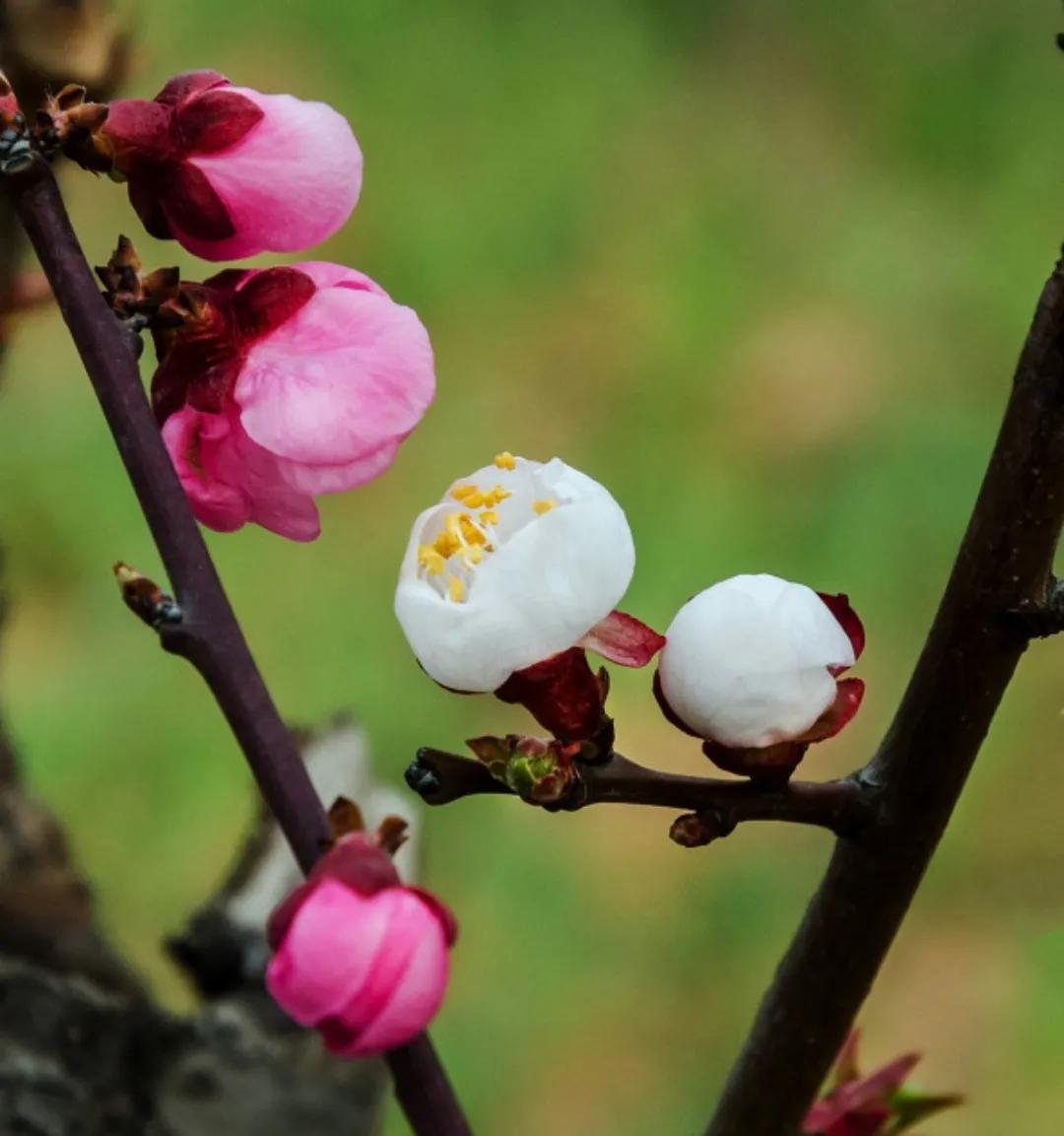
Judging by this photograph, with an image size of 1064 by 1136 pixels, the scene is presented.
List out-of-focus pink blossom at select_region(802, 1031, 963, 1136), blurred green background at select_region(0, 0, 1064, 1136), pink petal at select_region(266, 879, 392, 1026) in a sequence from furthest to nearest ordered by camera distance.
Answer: blurred green background at select_region(0, 0, 1064, 1136) < out-of-focus pink blossom at select_region(802, 1031, 963, 1136) < pink petal at select_region(266, 879, 392, 1026)

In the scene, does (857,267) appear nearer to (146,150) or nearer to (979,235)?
(979,235)

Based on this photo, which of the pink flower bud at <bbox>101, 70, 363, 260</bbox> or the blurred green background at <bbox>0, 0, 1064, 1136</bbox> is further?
the blurred green background at <bbox>0, 0, 1064, 1136</bbox>

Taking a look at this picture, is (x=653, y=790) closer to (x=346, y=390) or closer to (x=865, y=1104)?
(x=346, y=390)

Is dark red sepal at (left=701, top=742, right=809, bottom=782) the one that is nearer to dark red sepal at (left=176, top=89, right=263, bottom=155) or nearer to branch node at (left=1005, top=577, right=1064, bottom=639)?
branch node at (left=1005, top=577, right=1064, bottom=639)

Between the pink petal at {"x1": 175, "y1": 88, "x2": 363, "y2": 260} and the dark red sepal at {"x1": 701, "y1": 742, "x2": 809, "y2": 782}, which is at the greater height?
the pink petal at {"x1": 175, "y1": 88, "x2": 363, "y2": 260}

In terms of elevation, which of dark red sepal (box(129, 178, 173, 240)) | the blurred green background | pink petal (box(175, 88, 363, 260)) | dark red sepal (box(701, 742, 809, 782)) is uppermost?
pink petal (box(175, 88, 363, 260))

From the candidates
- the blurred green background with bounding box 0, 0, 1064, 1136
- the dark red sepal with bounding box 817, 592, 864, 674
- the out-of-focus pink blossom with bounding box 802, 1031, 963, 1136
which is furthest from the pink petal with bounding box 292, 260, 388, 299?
the blurred green background with bounding box 0, 0, 1064, 1136

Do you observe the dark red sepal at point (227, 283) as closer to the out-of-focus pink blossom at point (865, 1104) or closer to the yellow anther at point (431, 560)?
the yellow anther at point (431, 560)

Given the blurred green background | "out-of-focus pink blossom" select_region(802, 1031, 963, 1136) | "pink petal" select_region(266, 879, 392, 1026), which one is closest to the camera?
"pink petal" select_region(266, 879, 392, 1026)
